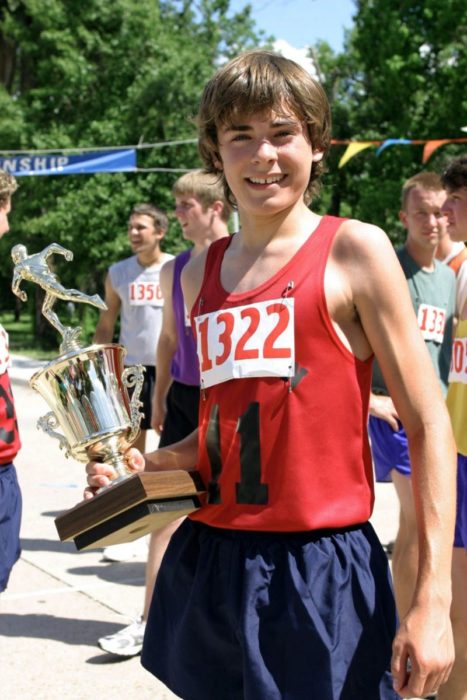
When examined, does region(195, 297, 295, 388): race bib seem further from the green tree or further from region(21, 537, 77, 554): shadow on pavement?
the green tree

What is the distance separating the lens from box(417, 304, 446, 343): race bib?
4629 millimetres

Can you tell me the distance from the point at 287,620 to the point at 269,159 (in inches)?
37.1

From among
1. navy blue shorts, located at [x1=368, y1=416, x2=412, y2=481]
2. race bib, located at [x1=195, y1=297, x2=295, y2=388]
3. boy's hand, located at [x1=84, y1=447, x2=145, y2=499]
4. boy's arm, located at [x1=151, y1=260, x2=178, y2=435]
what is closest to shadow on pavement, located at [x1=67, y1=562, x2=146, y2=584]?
boy's arm, located at [x1=151, y1=260, x2=178, y2=435]

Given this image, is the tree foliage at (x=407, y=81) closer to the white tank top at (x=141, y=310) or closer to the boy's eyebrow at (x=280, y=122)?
the white tank top at (x=141, y=310)

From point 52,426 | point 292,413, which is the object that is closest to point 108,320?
point 52,426

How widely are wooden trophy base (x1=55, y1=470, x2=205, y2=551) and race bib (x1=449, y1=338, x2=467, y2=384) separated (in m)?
Result: 1.77

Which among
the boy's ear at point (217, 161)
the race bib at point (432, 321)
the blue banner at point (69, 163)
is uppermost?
the blue banner at point (69, 163)

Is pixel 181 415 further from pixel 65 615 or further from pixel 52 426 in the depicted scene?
pixel 52 426

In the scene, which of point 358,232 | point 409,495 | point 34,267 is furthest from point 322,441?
point 409,495

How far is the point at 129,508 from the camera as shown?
192cm

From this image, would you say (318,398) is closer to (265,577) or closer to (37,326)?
(265,577)

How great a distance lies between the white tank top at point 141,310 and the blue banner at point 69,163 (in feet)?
32.1

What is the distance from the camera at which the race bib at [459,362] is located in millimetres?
3580

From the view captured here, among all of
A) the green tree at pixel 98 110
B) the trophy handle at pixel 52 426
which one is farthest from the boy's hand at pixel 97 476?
the green tree at pixel 98 110
